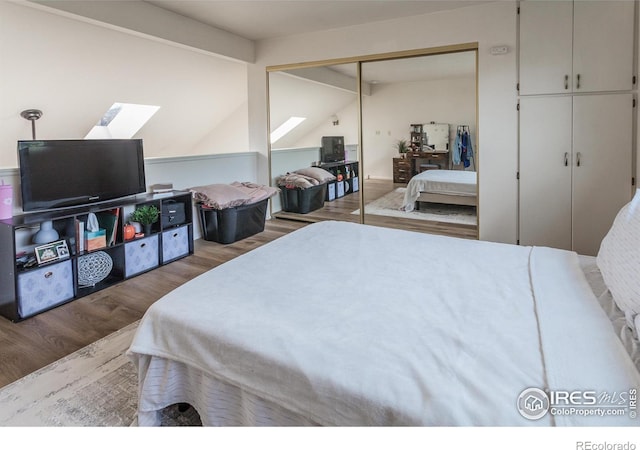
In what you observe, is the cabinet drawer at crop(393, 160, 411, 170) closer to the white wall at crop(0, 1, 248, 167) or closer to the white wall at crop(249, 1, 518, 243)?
the white wall at crop(249, 1, 518, 243)

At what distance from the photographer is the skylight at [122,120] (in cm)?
531

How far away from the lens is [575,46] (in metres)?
3.68

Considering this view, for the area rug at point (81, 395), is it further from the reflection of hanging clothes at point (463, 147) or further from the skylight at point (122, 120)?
the skylight at point (122, 120)

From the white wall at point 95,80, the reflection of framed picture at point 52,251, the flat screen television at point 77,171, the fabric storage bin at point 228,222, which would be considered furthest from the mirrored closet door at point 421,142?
the reflection of framed picture at point 52,251

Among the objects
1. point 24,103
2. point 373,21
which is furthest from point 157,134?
point 373,21

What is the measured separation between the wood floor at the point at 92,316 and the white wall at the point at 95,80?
211 cm

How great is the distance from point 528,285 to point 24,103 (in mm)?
4864

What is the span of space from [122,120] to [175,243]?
2.46 meters

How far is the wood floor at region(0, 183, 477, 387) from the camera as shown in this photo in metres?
2.35

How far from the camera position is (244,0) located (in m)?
3.92

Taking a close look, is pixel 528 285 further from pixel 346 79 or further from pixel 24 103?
pixel 24 103

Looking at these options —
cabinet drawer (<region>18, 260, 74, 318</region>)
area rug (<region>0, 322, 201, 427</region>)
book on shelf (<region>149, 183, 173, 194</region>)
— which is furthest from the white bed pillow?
book on shelf (<region>149, 183, 173, 194</region>)

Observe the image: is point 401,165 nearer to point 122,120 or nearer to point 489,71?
point 489,71

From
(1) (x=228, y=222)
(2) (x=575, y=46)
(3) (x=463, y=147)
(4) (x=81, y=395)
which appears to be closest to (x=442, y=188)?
(3) (x=463, y=147)
